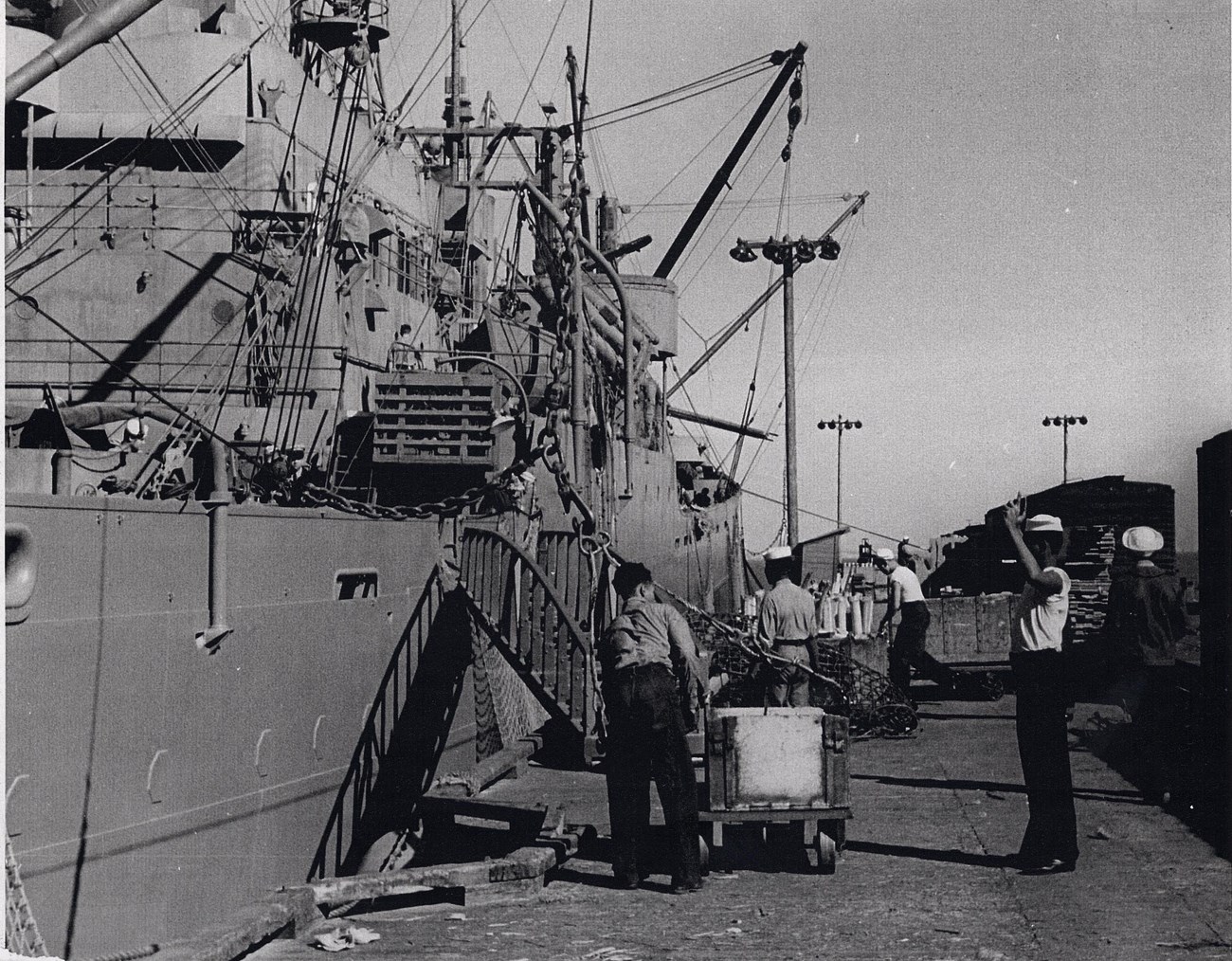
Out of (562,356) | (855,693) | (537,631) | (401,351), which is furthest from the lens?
(401,351)

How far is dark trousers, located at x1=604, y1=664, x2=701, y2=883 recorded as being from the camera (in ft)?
20.0

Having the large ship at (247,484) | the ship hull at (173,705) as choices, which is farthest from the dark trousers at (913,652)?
the ship hull at (173,705)

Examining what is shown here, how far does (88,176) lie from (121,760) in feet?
30.9

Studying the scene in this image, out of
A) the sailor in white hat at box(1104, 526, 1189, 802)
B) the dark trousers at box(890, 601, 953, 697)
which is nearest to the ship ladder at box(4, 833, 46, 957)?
the sailor in white hat at box(1104, 526, 1189, 802)

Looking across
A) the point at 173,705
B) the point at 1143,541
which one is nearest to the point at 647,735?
the point at 173,705

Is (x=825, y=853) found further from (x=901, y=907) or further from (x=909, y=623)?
(x=909, y=623)

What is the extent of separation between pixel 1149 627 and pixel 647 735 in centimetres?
378

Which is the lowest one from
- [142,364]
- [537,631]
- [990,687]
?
[990,687]

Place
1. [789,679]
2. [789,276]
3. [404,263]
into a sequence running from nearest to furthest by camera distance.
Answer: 1. [789,679]
2. [404,263]
3. [789,276]

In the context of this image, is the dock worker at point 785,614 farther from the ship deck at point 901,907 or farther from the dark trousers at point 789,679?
the ship deck at point 901,907

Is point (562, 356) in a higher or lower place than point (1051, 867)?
higher

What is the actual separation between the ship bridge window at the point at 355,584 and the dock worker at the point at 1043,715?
17.9 ft

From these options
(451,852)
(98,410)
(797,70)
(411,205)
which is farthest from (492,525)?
(797,70)

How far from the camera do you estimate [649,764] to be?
623cm
